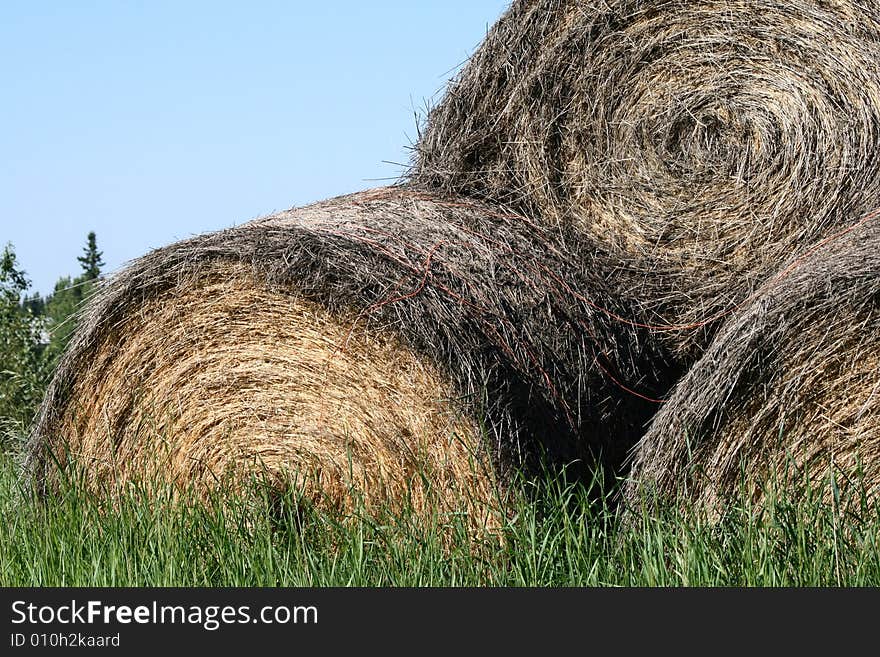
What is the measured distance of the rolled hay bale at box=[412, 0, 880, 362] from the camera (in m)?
4.68

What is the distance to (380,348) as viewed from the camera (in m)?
3.97

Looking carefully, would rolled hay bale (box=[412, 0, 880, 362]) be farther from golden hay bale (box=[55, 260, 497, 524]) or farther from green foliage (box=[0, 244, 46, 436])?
green foliage (box=[0, 244, 46, 436])

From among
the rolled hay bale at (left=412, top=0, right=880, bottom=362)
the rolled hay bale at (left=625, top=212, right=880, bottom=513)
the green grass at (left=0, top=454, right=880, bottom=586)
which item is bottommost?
the green grass at (left=0, top=454, right=880, bottom=586)

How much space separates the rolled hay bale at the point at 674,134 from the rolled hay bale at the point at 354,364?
0.35 m

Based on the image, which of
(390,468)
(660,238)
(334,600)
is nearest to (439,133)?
(660,238)

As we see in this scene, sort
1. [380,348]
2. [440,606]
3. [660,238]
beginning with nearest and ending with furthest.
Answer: [440,606] → [380,348] → [660,238]

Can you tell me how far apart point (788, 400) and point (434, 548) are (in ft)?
4.25

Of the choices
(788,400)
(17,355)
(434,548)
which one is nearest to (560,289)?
(788,400)

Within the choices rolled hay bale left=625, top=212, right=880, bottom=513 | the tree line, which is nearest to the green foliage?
the tree line

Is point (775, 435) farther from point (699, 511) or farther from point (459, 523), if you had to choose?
point (459, 523)

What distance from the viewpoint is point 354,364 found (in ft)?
13.2

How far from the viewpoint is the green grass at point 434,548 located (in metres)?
3.24

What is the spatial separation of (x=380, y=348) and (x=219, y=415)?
0.76 metres

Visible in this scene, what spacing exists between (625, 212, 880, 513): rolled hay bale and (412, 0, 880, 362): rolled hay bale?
35.6 inches
